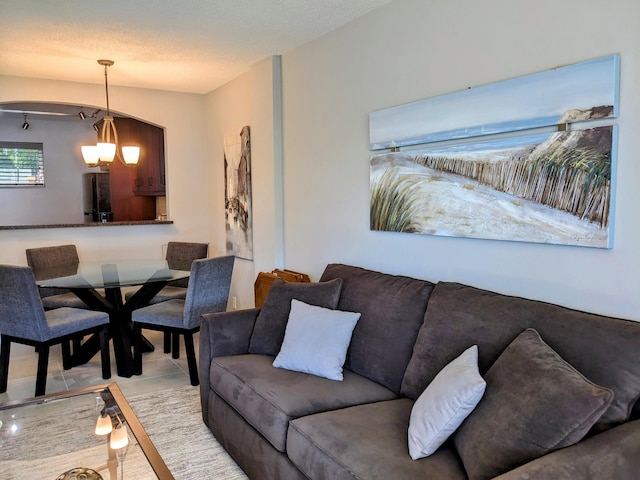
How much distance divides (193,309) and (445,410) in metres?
2.31

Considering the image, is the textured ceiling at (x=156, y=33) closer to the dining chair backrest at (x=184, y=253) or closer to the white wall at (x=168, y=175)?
the white wall at (x=168, y=175)

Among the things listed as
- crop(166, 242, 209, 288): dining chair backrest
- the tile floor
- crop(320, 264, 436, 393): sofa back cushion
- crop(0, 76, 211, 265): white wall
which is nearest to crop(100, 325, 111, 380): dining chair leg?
the tile floor

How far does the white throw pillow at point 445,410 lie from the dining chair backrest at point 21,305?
258 centimetres

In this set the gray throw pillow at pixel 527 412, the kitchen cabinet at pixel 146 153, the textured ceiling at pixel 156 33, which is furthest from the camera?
the kitchen cabinet at pixel 146 153

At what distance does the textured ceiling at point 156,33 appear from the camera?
2.96 metres

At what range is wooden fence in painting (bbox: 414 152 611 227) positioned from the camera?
1.90 meters

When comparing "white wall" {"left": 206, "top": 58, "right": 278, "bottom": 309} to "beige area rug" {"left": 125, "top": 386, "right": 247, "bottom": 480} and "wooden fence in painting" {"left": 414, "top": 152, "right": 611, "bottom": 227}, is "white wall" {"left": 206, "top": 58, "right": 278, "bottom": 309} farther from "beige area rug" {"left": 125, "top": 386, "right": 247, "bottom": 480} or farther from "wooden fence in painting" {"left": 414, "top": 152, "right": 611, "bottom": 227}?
"wooden fence in painting" {"left": 414, "top": 152, "right": 611, "bottom": 227}

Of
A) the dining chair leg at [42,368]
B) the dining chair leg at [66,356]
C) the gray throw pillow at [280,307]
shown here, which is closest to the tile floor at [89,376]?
the dining chair leg at [66,356]

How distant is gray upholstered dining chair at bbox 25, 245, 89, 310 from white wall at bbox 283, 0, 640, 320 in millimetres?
1830

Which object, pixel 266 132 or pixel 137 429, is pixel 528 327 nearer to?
pixel 137 429

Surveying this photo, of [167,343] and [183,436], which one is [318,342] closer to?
[183,436]

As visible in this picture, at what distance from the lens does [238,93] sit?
4.74 m

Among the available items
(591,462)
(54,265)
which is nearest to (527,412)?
(591,462)

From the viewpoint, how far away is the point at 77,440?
223 cm
